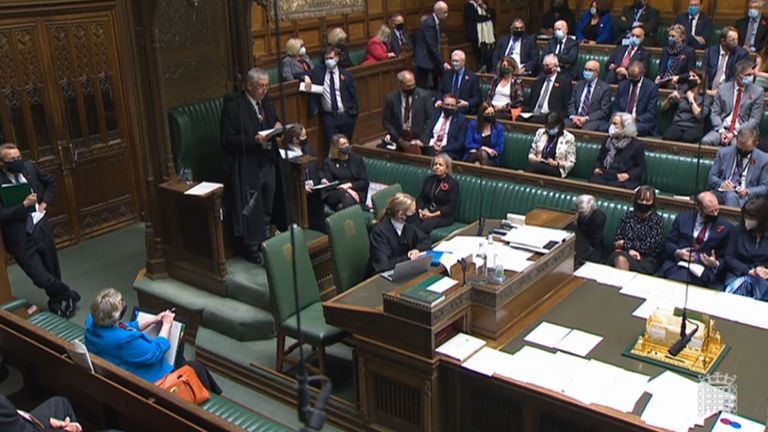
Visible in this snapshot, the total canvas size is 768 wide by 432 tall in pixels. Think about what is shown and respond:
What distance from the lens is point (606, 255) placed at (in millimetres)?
5770

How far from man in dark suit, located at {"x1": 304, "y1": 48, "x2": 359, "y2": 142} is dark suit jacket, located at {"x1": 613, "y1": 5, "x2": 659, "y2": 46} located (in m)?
4.57

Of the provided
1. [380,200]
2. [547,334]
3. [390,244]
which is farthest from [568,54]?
[547,334]

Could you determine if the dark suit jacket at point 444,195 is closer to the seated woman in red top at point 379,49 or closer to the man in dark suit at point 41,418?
the man in dark suit at point 41,418

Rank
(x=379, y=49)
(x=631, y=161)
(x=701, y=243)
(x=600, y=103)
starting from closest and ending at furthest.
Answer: (x=701, y=243) < (x=631, y=161) < (x=600, y=103) < (x=379, y=49)

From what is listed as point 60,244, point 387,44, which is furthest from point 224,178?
point 387,44

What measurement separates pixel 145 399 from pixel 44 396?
1064 millimetres

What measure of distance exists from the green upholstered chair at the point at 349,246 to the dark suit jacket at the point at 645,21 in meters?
6.91

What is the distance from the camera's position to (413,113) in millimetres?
7730

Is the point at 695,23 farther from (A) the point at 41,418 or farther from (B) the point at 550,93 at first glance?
(A) the point at 41,418

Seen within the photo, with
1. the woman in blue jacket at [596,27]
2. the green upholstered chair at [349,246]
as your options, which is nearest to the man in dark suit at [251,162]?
the green upholstered chair at [349,246]

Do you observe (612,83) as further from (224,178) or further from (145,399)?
(145,399)

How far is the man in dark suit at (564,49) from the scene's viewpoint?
30.8 feet

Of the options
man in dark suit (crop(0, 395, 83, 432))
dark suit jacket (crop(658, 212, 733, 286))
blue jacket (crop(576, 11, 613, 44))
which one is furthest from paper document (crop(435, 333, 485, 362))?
blue jacket (crop(576, 11, 613, 44))

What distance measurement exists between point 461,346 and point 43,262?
11.2 ft
